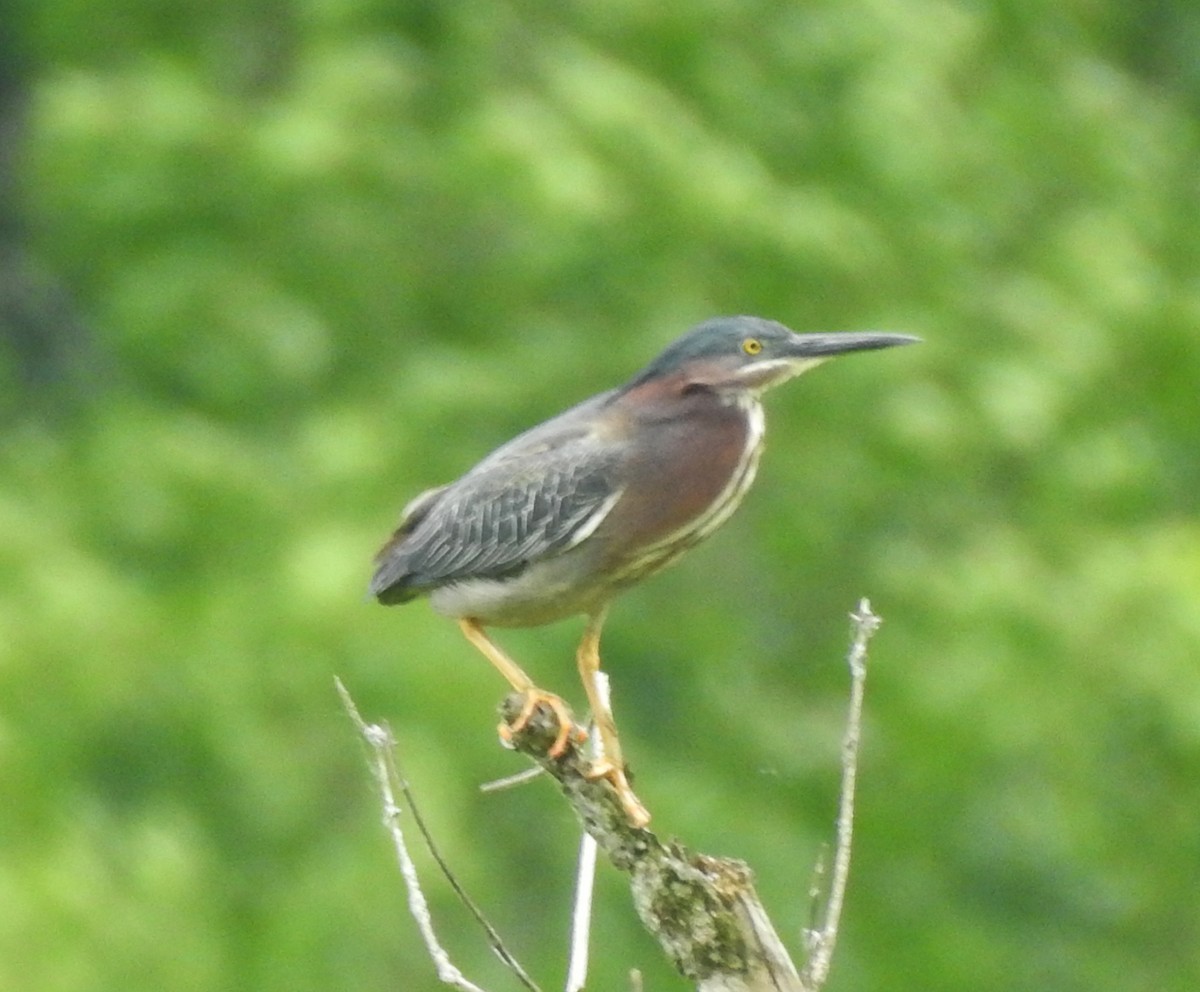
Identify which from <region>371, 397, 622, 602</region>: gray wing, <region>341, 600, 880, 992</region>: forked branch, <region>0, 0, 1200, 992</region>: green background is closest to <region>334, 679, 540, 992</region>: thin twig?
<region>341, 600, 880, 992</region>: forked branch

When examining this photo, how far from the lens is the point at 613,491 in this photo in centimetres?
543

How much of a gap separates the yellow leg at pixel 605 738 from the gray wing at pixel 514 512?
23 centimetres

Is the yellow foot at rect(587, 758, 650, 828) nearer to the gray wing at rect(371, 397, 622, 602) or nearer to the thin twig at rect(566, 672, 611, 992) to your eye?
the thin twig at rect(566, 672, 611, 992)

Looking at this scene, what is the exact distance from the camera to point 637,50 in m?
11.2

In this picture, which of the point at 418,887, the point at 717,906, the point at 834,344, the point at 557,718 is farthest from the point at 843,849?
the point at 834,344

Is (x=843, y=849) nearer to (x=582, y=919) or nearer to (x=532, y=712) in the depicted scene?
(x=582, y=919)

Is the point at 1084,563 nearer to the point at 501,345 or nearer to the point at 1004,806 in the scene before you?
the point at 1004,806

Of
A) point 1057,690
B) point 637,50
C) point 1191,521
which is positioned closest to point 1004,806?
point 1057,690

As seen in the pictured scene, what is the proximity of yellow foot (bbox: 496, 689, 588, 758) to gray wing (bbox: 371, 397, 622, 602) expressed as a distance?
1.51 feet

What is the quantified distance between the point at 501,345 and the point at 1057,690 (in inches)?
106

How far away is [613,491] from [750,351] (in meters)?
0.43

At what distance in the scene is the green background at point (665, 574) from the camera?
986cm

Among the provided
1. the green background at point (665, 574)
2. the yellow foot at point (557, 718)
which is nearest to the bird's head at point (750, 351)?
the yellow foot at point (557, 718)

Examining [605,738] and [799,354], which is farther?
[799,354]
